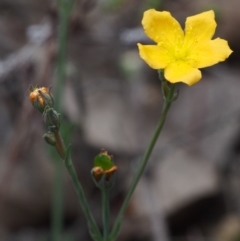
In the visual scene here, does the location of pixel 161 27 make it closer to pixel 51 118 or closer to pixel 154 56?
pixel 154 56

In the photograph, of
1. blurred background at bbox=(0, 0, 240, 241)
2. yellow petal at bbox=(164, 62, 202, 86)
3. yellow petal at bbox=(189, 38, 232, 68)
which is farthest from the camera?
blurred background at bbox=(0, 0, 240, 241)

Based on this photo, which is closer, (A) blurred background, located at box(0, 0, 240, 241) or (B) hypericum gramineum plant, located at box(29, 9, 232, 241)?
(B) hypericum gramineum plant, located at box(29, 9, 232, 241)

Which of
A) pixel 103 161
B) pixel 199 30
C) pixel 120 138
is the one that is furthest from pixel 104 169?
pixel 120 138

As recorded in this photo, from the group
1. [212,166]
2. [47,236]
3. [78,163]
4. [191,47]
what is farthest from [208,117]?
[191,47]

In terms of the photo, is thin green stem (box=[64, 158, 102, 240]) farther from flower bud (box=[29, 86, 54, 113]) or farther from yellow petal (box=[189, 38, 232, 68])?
yellow petal (box=[189, 38, 232, 68])

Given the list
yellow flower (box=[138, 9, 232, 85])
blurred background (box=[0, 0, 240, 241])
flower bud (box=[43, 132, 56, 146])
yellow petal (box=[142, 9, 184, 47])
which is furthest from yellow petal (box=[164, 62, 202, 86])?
blurred background (box=[0, 0, 240, 241])

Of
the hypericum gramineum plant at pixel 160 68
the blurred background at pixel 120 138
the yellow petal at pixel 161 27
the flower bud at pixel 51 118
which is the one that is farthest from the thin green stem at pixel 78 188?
the blurred background at pixel 120 138
